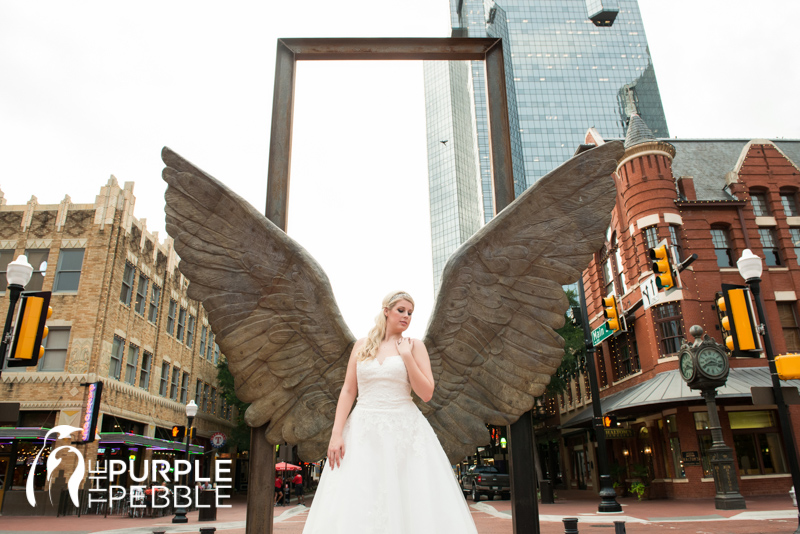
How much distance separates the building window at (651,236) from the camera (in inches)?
834

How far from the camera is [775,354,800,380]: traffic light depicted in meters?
7.53

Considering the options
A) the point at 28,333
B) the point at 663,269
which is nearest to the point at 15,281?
the point at 28,333

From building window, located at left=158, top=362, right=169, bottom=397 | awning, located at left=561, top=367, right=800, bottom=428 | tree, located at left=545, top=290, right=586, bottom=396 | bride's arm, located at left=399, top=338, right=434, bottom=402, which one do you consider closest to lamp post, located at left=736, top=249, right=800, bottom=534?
bride's arm, located at left=399, top=338, right=434, bottom=402

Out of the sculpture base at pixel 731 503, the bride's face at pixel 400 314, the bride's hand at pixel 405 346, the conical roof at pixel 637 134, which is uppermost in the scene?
the conical roof at pixel 637 134

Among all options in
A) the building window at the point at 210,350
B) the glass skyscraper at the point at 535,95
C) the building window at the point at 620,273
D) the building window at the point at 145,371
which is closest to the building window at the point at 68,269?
the building window at the point at 145,371

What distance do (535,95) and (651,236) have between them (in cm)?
8291

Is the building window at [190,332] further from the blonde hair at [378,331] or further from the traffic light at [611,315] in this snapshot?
the blonde hair at [378,331]

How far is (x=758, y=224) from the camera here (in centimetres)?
2214

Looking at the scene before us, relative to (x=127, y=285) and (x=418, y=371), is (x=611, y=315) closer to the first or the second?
(x=418, y=371)

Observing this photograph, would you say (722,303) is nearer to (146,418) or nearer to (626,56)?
(146,418)

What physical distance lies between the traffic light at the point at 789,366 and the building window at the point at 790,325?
16.2 m

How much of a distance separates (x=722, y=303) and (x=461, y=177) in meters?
91.5

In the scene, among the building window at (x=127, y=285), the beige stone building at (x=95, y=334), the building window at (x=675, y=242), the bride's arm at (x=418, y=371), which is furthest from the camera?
the building window at (x=127, y=285)

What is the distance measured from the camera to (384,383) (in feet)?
10.5
